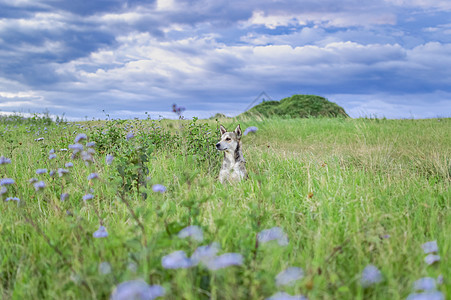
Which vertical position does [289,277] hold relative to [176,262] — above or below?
below

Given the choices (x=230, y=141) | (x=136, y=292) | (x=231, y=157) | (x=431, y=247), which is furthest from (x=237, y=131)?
(x=136, y=292)

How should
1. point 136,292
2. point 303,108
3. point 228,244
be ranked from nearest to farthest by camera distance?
point 136,292 → point 228,244 → point 303,108

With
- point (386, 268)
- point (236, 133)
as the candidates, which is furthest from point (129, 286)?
point (236, 133)

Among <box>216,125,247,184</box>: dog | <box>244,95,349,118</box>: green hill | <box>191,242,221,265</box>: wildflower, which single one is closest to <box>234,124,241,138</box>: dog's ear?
<box>216,125,247,184</box>: dog

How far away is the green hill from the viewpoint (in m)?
19.8

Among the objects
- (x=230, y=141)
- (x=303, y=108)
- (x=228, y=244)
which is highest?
(x=303, y=108)

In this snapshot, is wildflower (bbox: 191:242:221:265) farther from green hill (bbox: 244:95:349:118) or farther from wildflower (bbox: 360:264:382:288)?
green hill (bbox: 244:95:349:118)

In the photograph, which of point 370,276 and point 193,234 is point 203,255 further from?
point 370,276

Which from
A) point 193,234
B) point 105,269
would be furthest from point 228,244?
point 105,269

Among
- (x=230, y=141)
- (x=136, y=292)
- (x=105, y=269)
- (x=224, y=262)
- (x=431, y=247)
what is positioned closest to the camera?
(x=136, y=292)

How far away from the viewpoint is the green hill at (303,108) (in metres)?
19.8

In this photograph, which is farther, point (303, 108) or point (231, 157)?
point (303, 108)

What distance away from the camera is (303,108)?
791 inches

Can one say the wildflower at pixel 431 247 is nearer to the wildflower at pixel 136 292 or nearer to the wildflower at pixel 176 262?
the wildflower at pixel 176 262
